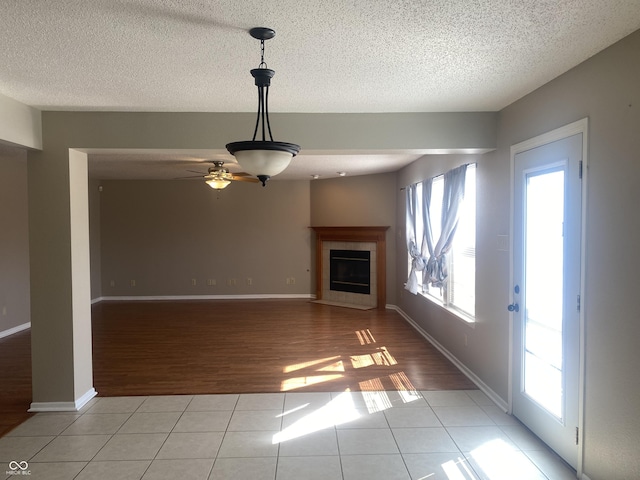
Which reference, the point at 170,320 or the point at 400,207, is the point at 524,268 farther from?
the point at 170,320

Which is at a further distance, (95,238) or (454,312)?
(95,238)

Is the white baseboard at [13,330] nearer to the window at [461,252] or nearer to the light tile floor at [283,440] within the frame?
the light tile floor at [283,440]

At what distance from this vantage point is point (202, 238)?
9250 mm

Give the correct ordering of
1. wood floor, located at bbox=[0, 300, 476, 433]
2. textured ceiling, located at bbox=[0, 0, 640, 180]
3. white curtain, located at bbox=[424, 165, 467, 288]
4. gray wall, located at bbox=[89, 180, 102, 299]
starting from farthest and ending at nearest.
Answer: gray wall, located at bbox=[89, 180, 102, 299]
white curtain, located at bbox=[424, 165, 467, 288]
wood floor, located at bbox=[0, 300, 476, 433]
textured ceiling, located at bbox=[0, 0, 640, 180]

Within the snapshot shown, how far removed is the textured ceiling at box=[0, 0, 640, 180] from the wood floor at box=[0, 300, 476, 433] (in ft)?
8.68

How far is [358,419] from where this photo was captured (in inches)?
137

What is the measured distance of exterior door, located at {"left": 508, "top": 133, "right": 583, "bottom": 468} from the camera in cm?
267

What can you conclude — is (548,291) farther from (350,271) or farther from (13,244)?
(13,244)

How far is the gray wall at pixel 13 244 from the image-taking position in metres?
6.26

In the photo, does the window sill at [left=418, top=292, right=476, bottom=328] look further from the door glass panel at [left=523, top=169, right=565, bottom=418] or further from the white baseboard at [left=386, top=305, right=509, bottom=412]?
the door glass panel at [left=523, top=169, right=565, bottom=418]

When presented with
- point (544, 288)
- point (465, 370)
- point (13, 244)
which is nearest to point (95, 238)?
point (13, 244)

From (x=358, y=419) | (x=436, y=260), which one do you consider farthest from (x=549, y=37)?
(x=436, y=260)

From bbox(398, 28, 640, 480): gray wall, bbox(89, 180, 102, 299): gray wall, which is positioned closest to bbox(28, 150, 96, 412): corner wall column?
bbox(398, 28, 640, 480): gray wall

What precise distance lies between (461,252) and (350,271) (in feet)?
12.7
